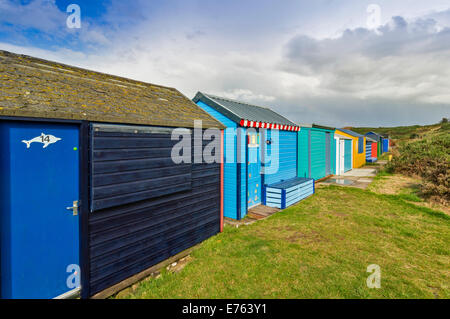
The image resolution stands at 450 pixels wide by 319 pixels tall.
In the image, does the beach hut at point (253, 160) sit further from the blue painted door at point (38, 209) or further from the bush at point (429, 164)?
the bush at point (429, 164)

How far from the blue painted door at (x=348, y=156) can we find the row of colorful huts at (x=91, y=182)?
15206 millimetres

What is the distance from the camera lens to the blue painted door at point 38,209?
107 inches

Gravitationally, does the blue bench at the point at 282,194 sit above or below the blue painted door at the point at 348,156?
below

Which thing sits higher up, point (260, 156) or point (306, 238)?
point (260, 156)

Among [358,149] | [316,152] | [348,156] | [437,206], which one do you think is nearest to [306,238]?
[437,206]

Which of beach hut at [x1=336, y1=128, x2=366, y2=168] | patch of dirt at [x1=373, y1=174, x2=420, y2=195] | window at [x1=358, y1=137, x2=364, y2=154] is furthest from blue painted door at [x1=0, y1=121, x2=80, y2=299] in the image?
window at [x1=358, y1=137, x2=364, y2=154]

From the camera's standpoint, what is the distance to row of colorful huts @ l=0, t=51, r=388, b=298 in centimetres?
281

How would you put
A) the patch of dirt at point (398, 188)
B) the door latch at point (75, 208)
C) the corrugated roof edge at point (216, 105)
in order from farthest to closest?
the patch of dirt at point (398, 188) → the corrugated roof edge at point (216, 105) → the door latch at point (75, 208)

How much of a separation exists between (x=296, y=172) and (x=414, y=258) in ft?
20.6

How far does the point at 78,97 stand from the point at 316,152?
12.0 m

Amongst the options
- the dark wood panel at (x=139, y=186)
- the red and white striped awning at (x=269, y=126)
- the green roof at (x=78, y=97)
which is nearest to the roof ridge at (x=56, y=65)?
the green roof at (x=78, y=97)

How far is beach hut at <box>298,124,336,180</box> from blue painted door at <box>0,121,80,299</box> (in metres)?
9.48

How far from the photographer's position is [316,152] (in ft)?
42.7

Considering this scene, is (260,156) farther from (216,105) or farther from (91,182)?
(91,182)
